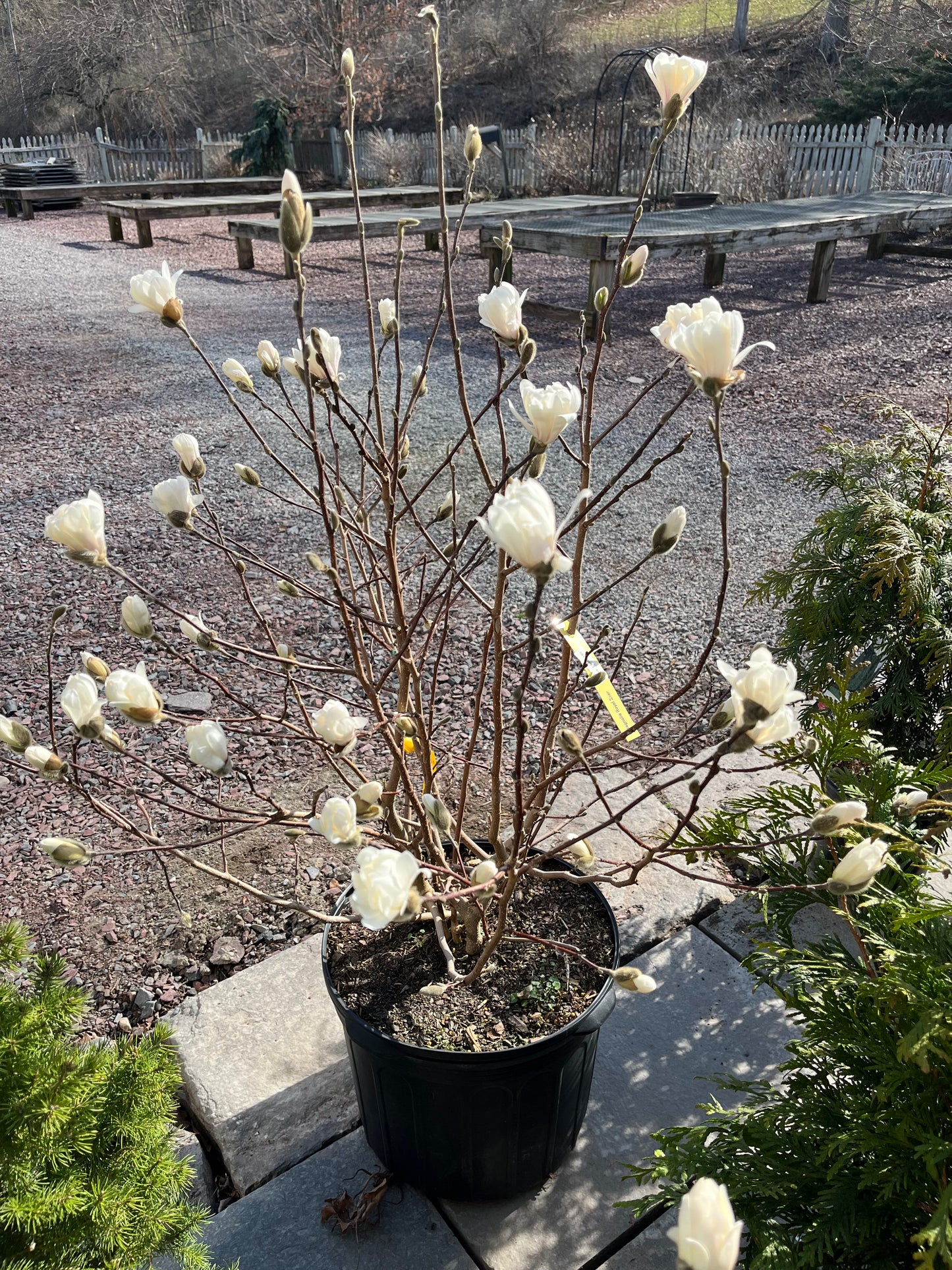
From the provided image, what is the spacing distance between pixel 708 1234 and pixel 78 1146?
38.2 inches

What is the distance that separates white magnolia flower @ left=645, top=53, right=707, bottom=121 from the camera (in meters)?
1.15

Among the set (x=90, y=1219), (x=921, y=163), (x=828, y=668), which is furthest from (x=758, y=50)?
(x=90, y=1219)

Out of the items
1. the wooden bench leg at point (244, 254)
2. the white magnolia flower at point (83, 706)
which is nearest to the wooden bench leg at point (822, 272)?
the wooden bench leg at point (244, 254)

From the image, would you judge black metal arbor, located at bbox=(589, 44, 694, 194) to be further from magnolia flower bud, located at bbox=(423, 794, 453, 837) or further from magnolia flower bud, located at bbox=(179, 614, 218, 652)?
magnolia flower bud, located at bbox=(423, 794, 453, 837)

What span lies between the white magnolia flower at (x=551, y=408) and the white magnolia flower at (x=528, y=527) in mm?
252

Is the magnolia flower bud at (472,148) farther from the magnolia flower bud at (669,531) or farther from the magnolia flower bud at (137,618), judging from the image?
the magnolia flower bud at (137,618)

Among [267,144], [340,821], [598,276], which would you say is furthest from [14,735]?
[267,144]

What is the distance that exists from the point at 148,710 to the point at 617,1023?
135 centimetres

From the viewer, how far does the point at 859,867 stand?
0.98 meters

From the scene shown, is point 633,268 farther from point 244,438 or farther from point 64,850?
point 244,438

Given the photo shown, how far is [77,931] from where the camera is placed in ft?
7.11

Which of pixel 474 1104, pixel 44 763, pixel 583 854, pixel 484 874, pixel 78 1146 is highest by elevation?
pixel 44 763

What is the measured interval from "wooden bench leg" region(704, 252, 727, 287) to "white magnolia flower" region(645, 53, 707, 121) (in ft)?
27.3

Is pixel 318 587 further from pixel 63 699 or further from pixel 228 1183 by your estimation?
pixel 63 699
